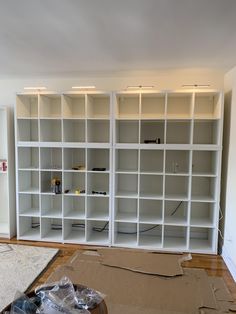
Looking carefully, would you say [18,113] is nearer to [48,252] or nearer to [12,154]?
[12,154]

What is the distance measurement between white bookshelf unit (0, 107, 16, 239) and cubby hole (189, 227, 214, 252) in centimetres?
258

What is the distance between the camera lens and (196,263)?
10.0 feet

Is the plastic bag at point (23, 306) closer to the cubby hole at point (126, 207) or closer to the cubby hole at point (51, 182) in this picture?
the cubby hole at point (51, 182)

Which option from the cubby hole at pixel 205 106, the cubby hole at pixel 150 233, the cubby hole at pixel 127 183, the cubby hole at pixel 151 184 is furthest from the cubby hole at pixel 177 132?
the cubby hole at pixel 150 233

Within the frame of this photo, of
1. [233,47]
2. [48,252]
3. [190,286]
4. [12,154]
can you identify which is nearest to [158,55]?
[233,47]

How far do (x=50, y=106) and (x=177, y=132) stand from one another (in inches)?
75.4

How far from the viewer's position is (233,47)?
2410 mm

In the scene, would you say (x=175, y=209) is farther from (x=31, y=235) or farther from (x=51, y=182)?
(x=31, y=235)

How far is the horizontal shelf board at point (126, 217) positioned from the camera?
343cm

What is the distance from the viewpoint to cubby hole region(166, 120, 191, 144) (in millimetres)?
3535

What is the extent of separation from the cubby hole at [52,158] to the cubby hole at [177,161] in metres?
1.59

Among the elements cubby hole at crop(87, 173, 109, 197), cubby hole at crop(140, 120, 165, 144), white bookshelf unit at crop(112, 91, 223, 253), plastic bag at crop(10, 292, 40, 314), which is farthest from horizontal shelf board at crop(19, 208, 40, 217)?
plastic bag at crop(10, 292, 40, 314)

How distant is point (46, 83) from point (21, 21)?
6.33 ft

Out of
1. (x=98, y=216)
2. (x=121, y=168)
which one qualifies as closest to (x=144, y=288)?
(x=98, y=216)
